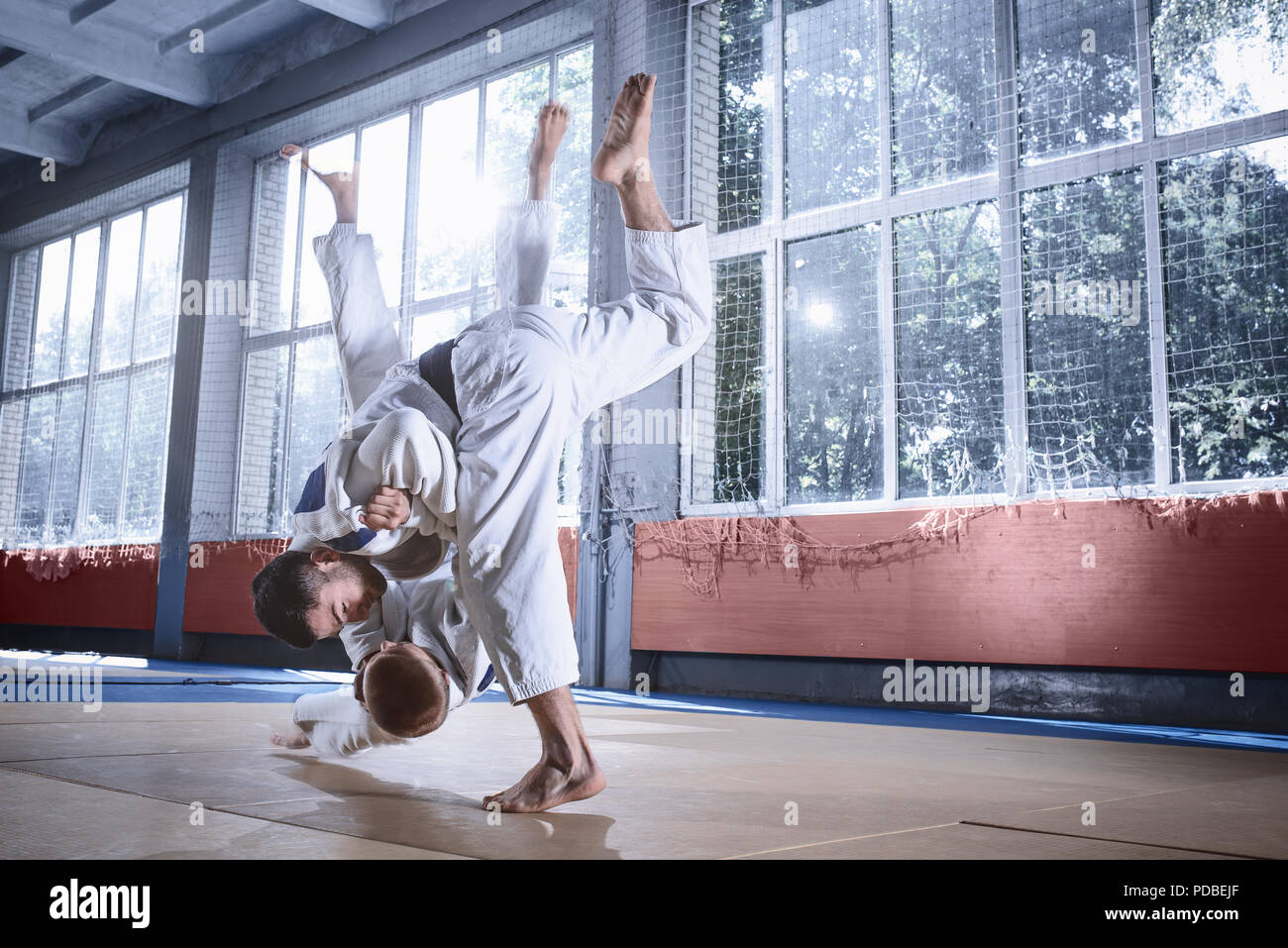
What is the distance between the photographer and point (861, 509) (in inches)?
194

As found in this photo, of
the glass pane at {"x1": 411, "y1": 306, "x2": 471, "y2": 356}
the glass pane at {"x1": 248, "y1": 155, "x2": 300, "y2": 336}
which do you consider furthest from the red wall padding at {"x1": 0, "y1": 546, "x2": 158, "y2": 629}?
the glass pane at {"x1": 411, "y1": 306, "x2": 471, "y2": 356}

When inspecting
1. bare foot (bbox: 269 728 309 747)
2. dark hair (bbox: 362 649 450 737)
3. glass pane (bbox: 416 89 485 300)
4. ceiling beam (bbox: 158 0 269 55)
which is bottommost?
bare foot (bbox: 269 728 309 747)

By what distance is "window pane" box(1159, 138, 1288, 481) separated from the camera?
392cm

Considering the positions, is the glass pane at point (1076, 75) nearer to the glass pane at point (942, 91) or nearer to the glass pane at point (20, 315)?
the glass pane at point (942, 91)

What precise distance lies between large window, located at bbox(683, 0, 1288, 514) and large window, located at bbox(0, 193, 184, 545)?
5.10 m

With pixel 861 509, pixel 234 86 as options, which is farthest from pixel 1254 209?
pixel 234 86

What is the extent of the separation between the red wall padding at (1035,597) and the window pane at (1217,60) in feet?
5.30

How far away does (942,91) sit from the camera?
4.92 m

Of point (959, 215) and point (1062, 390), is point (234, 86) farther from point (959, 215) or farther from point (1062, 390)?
point (1062, 390)

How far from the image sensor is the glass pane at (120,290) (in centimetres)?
891

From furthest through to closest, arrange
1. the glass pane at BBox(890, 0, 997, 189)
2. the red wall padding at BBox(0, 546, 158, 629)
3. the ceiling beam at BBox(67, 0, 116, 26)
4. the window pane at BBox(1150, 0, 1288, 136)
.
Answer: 1. the red wall padding at BBox(0, 546, 158, 629)
2. the ceiling beam at BBox(67, 0, 116, 26)
3. the glass pane at BBox(890, 0, 997, 189)
4. the window pane at BBox(1150, 0, 1288, 136)

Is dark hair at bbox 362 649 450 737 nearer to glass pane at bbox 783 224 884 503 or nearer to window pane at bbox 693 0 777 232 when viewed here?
glass pane at bbox 783 224 884 503

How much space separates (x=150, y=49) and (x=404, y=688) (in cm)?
747
